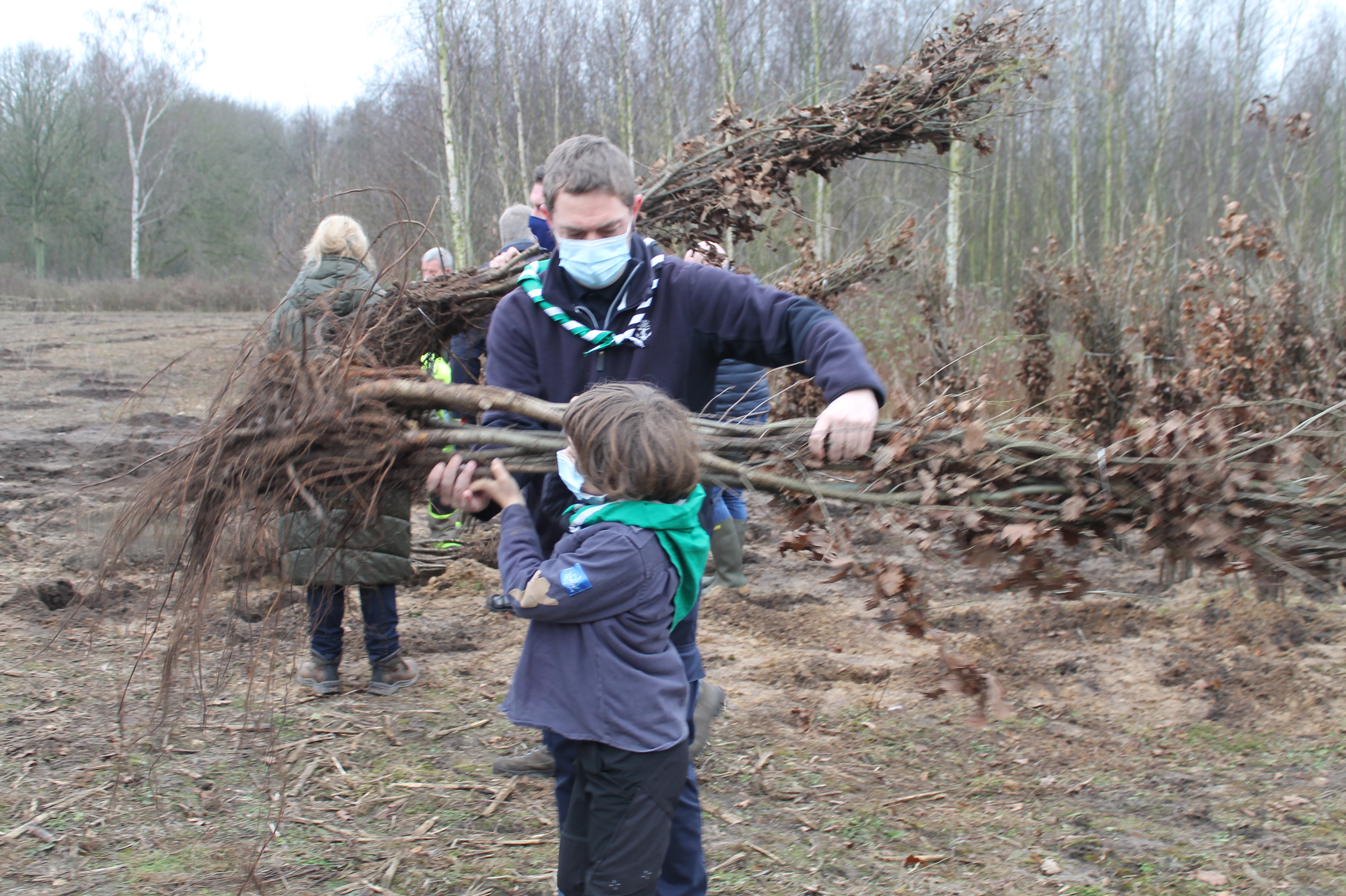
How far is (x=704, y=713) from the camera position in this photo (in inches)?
136

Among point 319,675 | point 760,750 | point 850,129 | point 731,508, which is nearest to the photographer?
point 760,750

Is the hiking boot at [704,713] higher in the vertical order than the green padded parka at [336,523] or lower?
lower

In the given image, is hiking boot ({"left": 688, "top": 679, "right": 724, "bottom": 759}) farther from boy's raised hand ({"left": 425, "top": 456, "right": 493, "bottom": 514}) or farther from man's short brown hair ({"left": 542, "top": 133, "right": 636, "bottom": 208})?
man's short brown hair ({"left": 542, "top": 133, "right": 636, "bottom": 208})

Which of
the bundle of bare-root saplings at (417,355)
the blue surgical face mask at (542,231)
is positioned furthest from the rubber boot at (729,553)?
the blue surgical face mask at (542,231)

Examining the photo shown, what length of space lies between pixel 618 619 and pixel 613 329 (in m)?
0.72

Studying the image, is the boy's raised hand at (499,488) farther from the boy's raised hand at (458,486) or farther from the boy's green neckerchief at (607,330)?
the boy's green neckerchief at (607,330)

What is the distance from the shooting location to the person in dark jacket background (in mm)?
3234

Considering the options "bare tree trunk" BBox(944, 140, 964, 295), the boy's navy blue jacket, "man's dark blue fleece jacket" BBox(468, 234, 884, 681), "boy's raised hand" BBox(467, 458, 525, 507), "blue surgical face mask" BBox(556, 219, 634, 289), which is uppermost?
"bare tree trunk" BBox(944, 140, 964, 295)

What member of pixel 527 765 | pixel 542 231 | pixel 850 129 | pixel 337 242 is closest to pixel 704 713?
pixel 527 765

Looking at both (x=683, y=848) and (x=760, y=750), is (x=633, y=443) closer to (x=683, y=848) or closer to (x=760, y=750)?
(x=683, y=848)

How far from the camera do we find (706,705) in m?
3.51

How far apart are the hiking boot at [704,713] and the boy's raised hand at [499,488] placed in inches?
54.0

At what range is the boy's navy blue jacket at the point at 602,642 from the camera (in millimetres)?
1965

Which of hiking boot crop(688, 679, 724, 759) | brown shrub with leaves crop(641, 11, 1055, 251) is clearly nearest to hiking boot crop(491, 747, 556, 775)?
hiking boot crop(688, 679, 724, 759)
